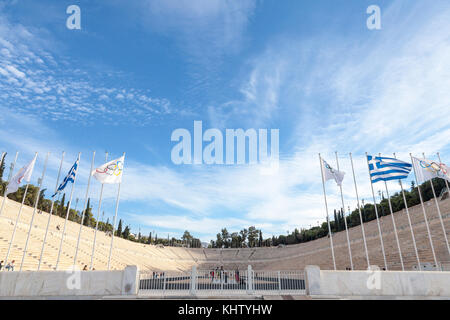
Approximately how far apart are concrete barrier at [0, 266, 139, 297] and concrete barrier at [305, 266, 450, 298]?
7751 mm

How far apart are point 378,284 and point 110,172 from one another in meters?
14.6

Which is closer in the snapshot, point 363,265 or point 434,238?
point 434,238

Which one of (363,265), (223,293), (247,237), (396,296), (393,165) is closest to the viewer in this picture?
(396,296)

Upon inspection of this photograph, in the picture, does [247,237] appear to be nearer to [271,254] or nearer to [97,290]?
[271,254]

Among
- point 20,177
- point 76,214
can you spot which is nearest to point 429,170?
point 20,177

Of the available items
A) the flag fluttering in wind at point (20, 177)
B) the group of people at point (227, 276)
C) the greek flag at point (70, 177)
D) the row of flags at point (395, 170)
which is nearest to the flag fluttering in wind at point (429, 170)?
the row of flags at point (395, 170)

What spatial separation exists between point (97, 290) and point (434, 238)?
106ft

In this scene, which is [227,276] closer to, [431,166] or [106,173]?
[106,173]

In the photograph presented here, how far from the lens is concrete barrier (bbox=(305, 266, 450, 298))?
411 inches

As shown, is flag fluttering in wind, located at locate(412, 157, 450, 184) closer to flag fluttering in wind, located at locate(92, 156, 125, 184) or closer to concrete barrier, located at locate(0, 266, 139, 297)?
concrete barrier, located at locate(0, 266, 139, 297)

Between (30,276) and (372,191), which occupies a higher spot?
(372,191)
